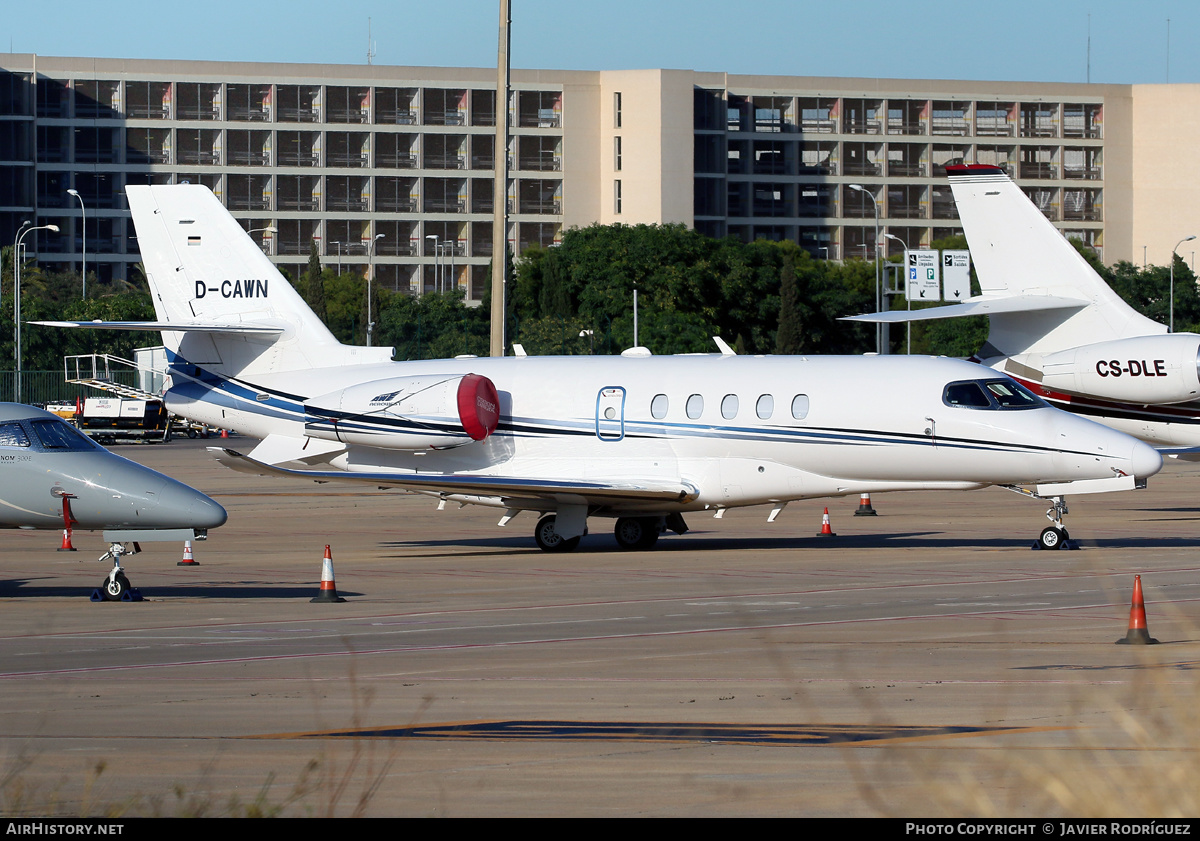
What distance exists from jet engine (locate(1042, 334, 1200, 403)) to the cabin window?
25.5 ft

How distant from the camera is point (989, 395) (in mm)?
22547

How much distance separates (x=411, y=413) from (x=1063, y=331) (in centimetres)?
1214

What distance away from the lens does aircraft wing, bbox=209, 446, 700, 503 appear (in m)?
23.0

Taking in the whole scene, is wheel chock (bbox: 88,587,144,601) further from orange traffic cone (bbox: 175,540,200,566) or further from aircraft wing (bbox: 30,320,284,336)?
aircraft wing (bbox: 30,320,284,336)

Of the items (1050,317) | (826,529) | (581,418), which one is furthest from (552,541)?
(1050,317)

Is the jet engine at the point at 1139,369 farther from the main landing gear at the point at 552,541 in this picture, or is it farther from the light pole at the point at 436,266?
the light pole at the point at 436,266

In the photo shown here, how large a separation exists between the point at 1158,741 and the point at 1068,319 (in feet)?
66.7

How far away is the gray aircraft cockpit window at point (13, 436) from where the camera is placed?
674 inches

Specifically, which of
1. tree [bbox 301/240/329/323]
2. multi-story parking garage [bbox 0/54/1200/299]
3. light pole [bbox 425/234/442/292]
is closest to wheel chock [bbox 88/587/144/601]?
tree [bbox 301/240/329/323]

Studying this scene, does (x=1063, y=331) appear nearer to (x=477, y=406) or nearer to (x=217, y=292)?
(x=477, y=406)

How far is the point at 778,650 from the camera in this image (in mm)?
13250

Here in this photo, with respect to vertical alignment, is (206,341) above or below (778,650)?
above
